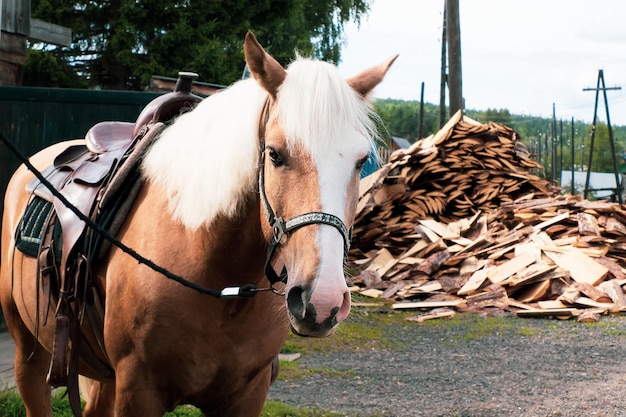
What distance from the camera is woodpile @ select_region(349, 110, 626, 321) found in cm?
944

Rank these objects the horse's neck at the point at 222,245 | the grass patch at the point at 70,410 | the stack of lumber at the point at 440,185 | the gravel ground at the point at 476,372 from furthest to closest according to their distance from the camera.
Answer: the stack of lumber at the point at 440,185 → the gravel ground at the point at 476,372 → the grass patch at the point at 70,410 → the horse's neck at the point at 222,245

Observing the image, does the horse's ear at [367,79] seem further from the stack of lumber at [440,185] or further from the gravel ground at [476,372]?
the stack of lumber at [440,185]

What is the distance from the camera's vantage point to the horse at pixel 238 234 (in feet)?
7.20

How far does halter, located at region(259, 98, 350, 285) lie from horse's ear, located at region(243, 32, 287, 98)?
8 centimetres

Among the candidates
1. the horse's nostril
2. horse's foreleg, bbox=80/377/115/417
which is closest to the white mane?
the horse's nostril

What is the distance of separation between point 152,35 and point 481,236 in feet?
30.9

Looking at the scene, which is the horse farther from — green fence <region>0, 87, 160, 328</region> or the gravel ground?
green fence <region>0, 87, 160, 328</region>

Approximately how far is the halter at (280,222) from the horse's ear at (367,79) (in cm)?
31

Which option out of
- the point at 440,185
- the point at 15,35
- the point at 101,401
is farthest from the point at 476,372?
the point at 440,185

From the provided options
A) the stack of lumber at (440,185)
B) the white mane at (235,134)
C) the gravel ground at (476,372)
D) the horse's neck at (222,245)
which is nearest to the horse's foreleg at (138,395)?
the horse's neck at (222,245)

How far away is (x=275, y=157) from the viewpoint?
2307 millimetres

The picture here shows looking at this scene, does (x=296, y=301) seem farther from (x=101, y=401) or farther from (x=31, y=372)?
(x=31, y=372)

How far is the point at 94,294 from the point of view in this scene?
2.96m

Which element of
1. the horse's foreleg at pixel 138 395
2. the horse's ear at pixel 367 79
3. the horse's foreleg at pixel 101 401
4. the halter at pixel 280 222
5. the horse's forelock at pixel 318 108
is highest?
the horse's ear at pixel 367 79
